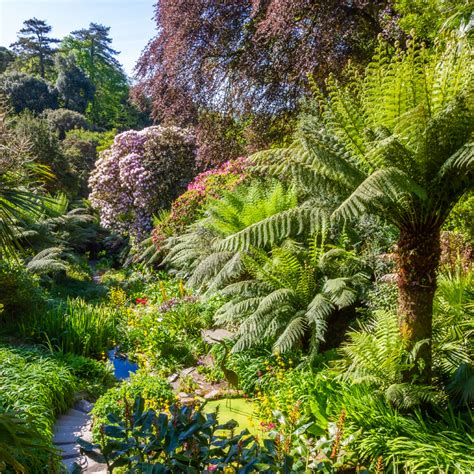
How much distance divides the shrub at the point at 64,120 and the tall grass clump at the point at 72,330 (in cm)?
1434

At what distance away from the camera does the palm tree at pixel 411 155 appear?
2.70 m

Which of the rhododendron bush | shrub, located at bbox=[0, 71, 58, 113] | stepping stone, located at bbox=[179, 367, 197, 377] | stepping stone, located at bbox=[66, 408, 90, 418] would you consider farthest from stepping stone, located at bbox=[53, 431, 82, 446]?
shrub, located at bbox=[0, 71, 58, 113]

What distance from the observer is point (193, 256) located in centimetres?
673

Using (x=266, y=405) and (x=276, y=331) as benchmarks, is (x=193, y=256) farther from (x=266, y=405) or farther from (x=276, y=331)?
(x=266, y=405)

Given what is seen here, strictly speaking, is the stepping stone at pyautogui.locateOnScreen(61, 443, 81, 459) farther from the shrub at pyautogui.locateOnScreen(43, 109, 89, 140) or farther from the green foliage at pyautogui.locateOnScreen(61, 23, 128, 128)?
the green foliage at pyautogui.locateOnScreen(61, 23, 128, 128)

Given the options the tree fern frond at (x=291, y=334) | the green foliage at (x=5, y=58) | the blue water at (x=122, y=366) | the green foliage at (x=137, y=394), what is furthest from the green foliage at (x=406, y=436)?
the green foliage at (x=5, y=58)

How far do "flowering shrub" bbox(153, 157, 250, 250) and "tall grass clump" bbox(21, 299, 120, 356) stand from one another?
2289 millimetres

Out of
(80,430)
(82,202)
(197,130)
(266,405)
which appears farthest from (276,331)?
(82,202)

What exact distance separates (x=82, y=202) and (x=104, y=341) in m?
8.32

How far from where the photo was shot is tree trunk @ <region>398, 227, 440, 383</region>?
2873mm

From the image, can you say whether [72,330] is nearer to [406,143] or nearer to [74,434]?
[74,434]

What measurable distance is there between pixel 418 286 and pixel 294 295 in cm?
185

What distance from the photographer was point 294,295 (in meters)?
4.66

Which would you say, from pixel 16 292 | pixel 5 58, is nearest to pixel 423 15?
pixel 16 292
